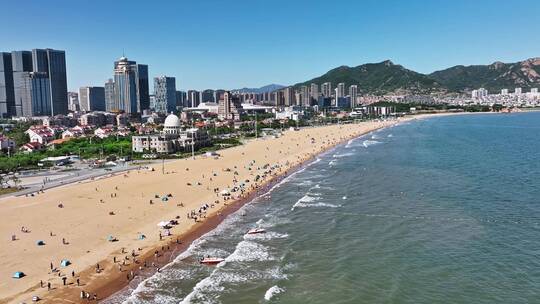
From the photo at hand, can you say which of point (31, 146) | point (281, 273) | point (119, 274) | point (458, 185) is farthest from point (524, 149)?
point (31, 146)

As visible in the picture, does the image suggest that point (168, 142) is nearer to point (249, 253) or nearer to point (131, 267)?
point (249, 253)

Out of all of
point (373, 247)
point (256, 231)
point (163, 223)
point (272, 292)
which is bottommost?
point (272, 292)

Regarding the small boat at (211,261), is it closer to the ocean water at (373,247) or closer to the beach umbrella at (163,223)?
the ocean water at (373,247)

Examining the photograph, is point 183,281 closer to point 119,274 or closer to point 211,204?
point 119,274

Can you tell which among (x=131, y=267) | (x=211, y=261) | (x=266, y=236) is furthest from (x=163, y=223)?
(x=211, y=261)

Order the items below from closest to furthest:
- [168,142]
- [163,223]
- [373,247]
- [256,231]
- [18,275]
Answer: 1. [18,275]
2. [373,247]
3. [256,231]
4. [163,223]
5. [168,142]

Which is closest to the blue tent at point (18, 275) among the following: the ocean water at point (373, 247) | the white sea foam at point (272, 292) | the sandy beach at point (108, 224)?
the sandy beach at point (108, 224)
